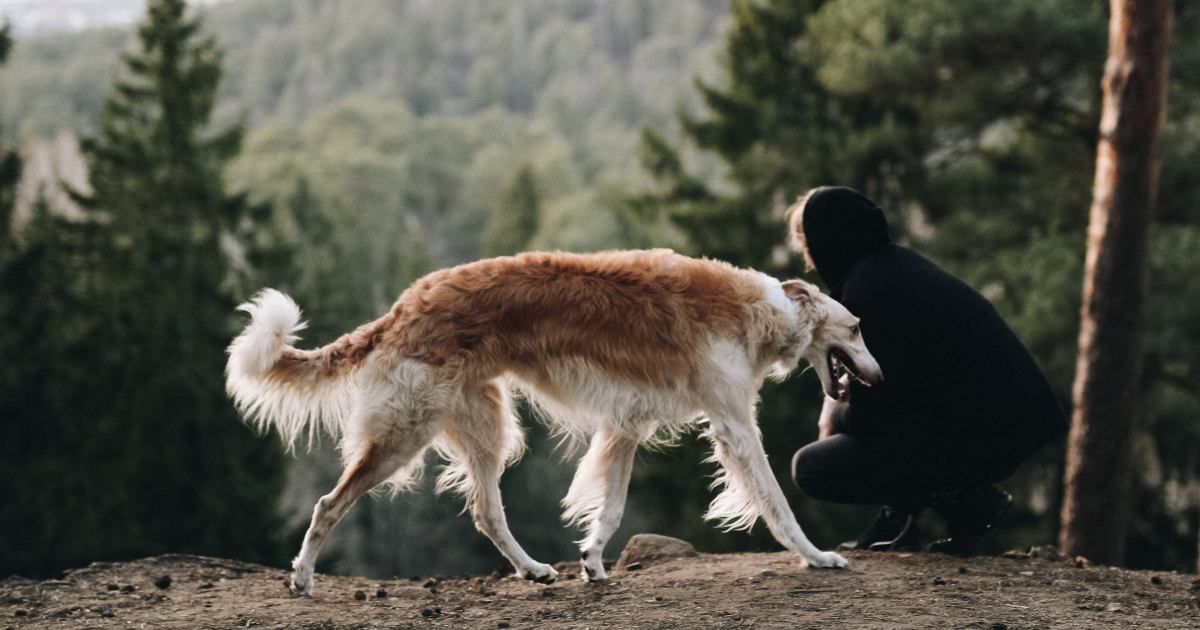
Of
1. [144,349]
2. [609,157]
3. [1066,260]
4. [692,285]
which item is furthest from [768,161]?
[609,157]

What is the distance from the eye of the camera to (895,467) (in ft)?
Answer: 18.5

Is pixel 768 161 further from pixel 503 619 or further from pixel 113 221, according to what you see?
pixel 503 619

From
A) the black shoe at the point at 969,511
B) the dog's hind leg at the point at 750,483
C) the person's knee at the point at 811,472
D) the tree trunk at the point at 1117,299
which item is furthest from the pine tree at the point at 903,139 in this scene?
the dog's hind leg at the point at 750,483

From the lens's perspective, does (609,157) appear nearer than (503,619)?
No

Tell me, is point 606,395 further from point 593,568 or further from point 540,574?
point 540,574

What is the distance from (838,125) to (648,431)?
16241mm

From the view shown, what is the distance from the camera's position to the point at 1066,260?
14.8 meters

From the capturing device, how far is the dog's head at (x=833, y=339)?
566 cm

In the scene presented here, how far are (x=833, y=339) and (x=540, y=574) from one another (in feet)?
5.75

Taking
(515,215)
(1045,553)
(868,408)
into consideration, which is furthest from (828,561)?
(515,215)

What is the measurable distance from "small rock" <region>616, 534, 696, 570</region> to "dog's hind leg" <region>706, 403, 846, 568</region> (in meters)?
0.66

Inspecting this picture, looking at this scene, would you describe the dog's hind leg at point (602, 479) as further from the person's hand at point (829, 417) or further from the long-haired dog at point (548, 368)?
the person's hand at point (829, 417)

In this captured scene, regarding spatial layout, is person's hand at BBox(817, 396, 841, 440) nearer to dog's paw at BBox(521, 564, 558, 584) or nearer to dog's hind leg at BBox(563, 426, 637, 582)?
dog's hind leg at BBox(563, 426, 637, 582)

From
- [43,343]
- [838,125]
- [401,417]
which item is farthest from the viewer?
[838,125]
